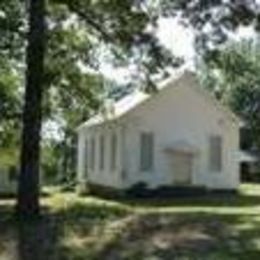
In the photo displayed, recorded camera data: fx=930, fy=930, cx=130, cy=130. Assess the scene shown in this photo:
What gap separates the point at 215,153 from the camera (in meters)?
46.3

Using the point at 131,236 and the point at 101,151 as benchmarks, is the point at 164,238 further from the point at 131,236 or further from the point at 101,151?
the point at 101,151

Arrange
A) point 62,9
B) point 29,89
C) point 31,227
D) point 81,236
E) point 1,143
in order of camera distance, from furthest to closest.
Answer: point 1,143
point 62,9
point 29,89
point 31,227
point 81,236

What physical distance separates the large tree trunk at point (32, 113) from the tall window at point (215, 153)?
1733cm

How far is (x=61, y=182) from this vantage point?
67062mm

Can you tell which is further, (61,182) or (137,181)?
(61,182)

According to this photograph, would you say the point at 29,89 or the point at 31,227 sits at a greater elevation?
the point at 29,89

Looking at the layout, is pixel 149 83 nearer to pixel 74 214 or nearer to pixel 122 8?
pixel 122 8

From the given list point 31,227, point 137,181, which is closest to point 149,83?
point 31,227

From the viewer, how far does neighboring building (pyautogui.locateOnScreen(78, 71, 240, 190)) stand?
44.2 m

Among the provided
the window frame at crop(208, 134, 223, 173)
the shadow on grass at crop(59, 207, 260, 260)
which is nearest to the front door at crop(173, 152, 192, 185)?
the window frame at crop(208, 134, 223, 173)

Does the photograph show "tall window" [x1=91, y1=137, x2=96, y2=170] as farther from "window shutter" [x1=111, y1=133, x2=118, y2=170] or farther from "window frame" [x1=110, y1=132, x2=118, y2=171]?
"window shutter" [x1=111, y1=133, x2=118, y2=170]

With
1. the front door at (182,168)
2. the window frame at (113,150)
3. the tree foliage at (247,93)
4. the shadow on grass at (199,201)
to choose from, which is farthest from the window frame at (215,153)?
the tree foliage at (247,93)

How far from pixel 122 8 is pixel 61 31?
322 cm

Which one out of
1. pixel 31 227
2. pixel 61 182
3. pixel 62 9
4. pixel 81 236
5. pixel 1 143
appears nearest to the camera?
pixel 81 236
